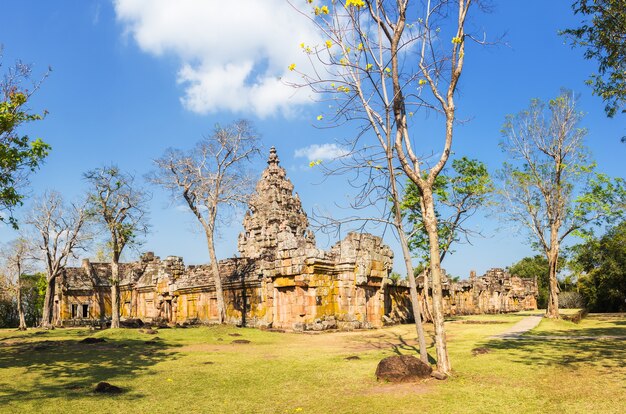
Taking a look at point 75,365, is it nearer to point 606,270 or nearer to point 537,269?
point 606,270

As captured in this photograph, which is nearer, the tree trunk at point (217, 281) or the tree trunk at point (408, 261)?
the tree trunk at point (408, 261)

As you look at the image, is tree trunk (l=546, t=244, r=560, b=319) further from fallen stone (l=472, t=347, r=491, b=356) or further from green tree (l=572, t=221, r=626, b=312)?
fallen stone (l=472, t=347, r=491, b=356)

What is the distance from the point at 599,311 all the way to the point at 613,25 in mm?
31773

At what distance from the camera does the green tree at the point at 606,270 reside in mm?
32031

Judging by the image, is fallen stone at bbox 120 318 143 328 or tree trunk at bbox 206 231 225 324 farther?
fallen stone at bbox 120 318 143 328

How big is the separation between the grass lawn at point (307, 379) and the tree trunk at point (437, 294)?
357 millimetres

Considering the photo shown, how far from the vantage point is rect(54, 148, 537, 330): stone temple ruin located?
2016 centimetres

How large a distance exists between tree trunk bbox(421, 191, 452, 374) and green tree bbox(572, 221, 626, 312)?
27.0m

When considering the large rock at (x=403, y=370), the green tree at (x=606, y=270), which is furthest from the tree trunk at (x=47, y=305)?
the green tree at (x=606, y=270)

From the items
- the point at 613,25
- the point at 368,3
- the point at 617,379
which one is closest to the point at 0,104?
the point at 368,3

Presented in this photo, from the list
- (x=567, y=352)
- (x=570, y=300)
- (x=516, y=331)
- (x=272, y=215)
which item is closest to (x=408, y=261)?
(x=567, y=352)

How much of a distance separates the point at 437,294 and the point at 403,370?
1565 mm

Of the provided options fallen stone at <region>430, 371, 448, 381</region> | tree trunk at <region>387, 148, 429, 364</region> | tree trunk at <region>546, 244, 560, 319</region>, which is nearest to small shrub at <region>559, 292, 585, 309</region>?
tree trunk at <region>546, 244, 560, 319</region>

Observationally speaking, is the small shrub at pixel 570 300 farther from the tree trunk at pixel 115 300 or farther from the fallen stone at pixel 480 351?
the tree trunk at pixel 115 300
